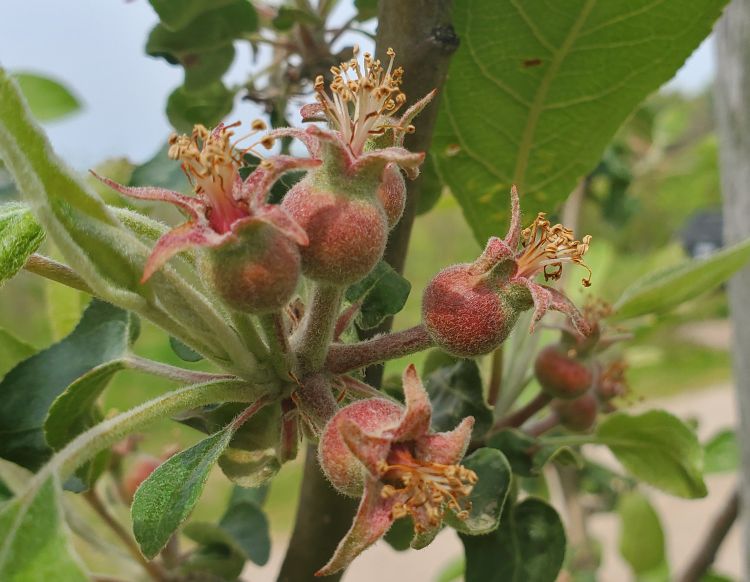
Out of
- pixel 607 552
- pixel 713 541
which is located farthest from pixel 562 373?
pixel 607 552

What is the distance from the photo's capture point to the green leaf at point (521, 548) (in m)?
0.93

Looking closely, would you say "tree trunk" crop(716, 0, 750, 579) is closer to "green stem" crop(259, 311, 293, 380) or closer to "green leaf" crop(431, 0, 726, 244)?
"green leaf" crop(431, 0, 726, 244)

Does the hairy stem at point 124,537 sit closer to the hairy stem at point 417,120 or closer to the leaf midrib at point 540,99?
the hairy stem at point 417,120

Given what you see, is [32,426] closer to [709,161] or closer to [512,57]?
[512,57]

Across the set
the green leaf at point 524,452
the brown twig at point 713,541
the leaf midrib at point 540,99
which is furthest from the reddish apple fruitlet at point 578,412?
the brown twig at point 713,541

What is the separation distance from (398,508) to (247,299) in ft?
0.61

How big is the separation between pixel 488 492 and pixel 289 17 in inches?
29.5

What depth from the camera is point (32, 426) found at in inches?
32.9

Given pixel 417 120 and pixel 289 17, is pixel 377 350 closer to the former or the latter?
pixel 417 120

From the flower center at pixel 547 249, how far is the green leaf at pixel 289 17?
61 centimetres

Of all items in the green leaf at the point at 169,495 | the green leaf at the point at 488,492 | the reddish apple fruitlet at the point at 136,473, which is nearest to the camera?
the green leaf at the point at 169,495

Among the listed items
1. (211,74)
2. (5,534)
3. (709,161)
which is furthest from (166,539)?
(709,161)

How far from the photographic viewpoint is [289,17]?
3.84 feet

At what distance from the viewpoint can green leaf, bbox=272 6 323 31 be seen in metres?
1.16
